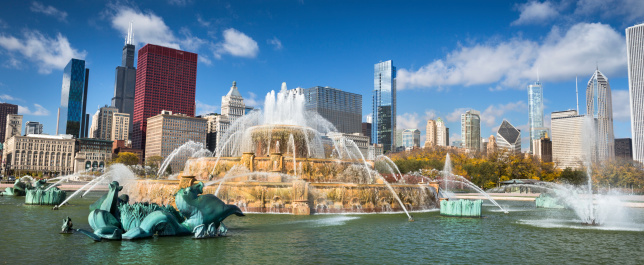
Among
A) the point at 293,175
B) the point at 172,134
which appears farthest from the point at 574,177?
the point at 172,134

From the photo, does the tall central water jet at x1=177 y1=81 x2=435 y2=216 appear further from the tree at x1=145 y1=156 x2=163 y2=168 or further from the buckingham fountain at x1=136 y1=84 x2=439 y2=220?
the tree at x1=145 y1=156 x2=163 y2=168

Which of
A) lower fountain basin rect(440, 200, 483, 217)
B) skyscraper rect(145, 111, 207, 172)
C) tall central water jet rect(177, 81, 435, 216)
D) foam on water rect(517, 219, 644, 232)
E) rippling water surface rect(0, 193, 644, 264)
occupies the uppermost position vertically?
skyscraper rect(145, 111, 207, 172)

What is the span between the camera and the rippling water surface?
1180 centimetres

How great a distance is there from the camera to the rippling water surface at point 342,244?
38.7 ft

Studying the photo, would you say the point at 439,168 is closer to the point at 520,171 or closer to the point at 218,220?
the point at 520,171

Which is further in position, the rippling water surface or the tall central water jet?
the tall central water jet

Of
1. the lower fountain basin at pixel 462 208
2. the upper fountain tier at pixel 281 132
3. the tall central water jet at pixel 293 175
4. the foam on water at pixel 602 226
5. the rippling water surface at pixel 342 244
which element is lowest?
the rippling water surface at pixel 342 244

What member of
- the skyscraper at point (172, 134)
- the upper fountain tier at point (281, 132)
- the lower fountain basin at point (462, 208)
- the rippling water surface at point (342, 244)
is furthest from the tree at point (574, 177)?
the skyscraper at point (172, 134)

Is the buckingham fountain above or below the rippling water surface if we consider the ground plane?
above

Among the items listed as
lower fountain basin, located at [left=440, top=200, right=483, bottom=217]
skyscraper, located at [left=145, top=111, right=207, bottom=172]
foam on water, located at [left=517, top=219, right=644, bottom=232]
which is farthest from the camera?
skyscraper, located at [left=145, top=111, right=207, bottom=172]

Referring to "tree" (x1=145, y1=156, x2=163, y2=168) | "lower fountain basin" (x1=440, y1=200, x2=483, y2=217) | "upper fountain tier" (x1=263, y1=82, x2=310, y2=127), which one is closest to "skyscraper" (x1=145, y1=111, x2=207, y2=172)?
"tree" (x1=145, y1=156, x2=163, y2=168)

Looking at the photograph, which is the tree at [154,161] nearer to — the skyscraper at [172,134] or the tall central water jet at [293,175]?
the skyscraper at [172,134]

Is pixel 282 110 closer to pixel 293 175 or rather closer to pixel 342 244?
pixel 293 175

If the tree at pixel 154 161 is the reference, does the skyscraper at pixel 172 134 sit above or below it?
above
